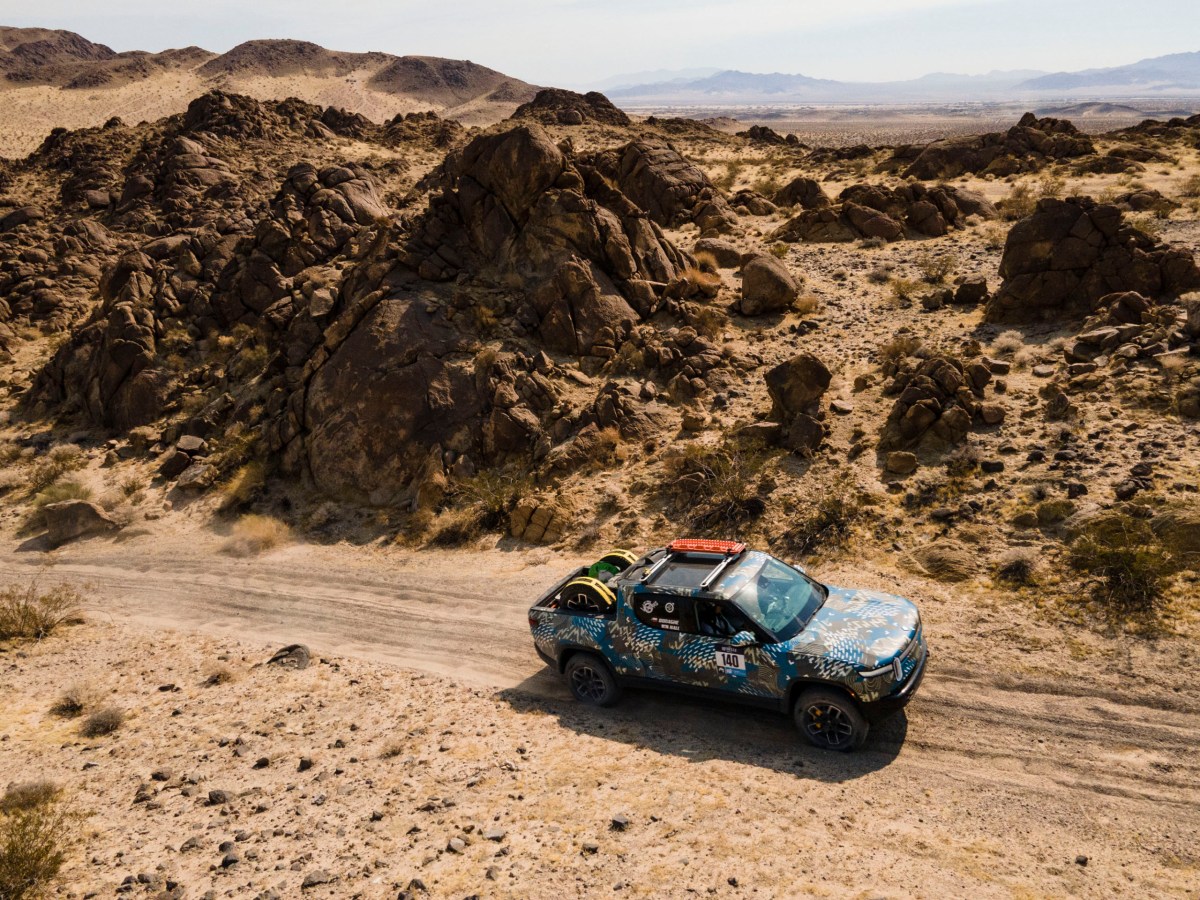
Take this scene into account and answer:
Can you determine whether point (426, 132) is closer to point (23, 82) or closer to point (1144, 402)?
point (1144, 402)

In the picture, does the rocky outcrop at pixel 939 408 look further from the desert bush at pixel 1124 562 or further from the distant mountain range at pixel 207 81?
the distant mountain range at pixel 207 81

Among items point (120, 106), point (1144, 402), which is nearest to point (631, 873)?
point (1144, 402)

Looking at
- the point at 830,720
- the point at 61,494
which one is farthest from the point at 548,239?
the point at 830,720

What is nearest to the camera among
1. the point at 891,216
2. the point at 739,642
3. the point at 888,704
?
the point at 888,704

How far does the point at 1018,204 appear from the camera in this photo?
104ft

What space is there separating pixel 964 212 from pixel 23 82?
12520 centimetres

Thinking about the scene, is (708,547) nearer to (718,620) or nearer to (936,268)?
(718,620)

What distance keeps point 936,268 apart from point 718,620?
1991cm

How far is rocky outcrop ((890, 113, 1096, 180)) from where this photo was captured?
4022cm

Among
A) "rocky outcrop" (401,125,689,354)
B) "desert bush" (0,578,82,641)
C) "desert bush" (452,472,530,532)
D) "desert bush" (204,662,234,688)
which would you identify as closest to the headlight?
"desert bush" (204,662,234,688)

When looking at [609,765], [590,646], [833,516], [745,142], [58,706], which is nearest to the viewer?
[609,765]

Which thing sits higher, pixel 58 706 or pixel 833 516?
pixel 833 516

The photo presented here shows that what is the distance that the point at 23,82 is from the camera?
105375 millimetres

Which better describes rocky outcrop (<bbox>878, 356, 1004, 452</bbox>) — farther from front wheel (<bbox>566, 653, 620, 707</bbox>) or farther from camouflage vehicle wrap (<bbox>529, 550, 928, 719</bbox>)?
front wheel (<bbox>566, 653, 620, 707</bbox>)
